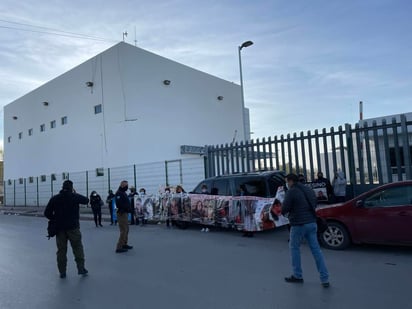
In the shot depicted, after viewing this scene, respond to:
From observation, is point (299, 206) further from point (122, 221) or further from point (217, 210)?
point (217, 210)

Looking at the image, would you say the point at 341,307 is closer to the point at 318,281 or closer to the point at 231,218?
the point at 318,281

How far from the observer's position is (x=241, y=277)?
5.98m

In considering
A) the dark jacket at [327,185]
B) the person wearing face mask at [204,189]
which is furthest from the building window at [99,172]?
the dark jacket at [327,185]

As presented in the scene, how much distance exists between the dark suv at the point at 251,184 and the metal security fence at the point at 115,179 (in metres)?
5.79

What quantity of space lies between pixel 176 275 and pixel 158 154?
58.5 ft

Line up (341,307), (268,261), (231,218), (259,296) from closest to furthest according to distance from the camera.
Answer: (341,307), (259,296), (268,261), (231,218)

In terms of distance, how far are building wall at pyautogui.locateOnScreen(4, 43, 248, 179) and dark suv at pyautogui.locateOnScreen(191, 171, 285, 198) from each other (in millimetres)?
11926

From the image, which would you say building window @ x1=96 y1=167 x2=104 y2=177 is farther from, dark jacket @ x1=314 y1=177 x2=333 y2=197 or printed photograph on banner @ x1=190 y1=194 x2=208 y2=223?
dark jacket @ x1=314 y1=177 x2=333 y2=197

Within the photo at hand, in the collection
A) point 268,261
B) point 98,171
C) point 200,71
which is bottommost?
point 268,261

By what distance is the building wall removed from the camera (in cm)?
2280

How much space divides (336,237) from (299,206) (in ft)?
9.59

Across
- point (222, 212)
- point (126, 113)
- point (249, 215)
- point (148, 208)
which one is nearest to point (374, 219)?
point (249, 215)

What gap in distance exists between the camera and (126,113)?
22.4 meters

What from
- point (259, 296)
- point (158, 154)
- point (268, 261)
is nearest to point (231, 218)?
point (268, 261)
